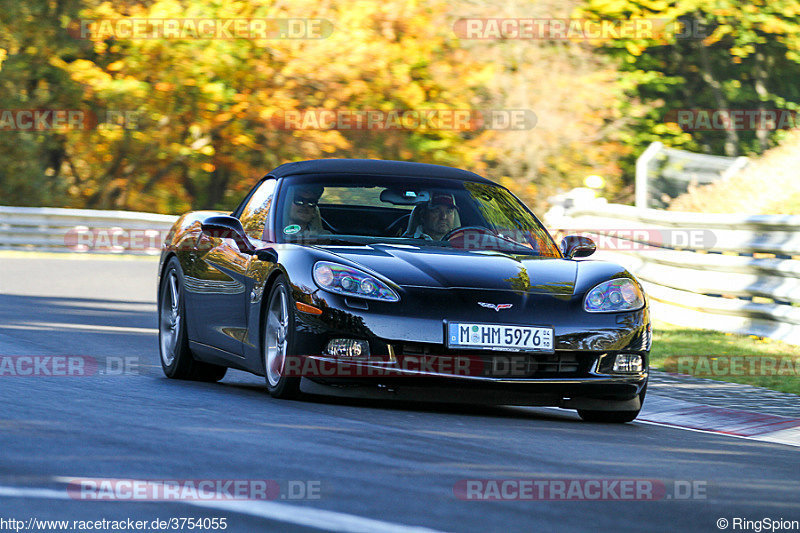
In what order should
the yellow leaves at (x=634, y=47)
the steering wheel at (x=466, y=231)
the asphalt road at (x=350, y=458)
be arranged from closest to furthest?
1. the asphalt road at (x=350, y=458)
2. the steering wheel at (x=466, y=231)
3. the yellow leaves at (x=634, y=47)

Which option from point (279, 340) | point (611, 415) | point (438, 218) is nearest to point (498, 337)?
point (611, 415)

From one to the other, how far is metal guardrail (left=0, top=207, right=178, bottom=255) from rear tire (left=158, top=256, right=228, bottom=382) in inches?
695

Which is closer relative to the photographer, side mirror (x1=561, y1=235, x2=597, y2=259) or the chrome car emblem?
the chrome car emblem

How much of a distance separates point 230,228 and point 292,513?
4047mm

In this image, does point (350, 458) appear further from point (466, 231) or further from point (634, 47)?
point (634, 47)

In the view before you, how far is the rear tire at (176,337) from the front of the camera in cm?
930

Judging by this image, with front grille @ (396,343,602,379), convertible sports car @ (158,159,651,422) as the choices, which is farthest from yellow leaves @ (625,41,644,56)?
front grille @ (396,343,602,379)

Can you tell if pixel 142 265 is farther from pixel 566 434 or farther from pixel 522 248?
pixel 566 434

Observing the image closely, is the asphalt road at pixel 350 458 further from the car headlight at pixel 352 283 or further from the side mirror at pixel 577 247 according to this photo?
the side mirror at pixel 577 247

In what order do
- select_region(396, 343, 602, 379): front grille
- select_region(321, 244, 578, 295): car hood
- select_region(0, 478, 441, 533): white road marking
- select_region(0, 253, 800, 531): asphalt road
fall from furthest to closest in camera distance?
select_region(321, 244, 578, 295): car hood → select_region(396, 343, 602, 379): front grille → select_region(0, 253, 800, 531): asphalt road → select_region(0, 478, 441, 533): white road marking

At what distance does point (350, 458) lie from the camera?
582 centimetres

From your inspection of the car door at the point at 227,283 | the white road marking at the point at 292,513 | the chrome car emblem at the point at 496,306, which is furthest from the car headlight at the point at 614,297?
the white road marking at the point at 292,513

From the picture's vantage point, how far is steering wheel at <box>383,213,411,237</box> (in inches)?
344

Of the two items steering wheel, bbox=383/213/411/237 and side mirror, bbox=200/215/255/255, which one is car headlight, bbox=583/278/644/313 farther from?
side mirror, bbox=200/215/255/255
